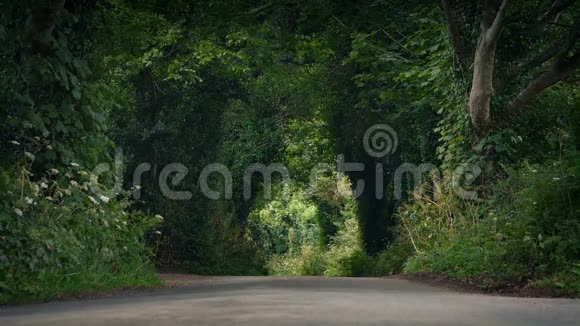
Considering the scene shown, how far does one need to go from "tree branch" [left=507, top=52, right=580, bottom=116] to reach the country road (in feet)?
29.4

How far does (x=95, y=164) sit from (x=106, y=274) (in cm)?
280

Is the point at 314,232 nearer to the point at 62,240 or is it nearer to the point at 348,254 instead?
the point at 348,254

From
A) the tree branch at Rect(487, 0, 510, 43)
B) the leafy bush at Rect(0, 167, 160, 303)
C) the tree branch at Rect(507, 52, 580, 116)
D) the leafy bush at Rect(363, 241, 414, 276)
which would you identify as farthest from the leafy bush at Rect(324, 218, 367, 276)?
the leafy bush at Rect(0, 167, 160, 303)

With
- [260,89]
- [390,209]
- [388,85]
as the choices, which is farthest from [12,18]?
[260,89]

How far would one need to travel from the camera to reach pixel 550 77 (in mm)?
21094

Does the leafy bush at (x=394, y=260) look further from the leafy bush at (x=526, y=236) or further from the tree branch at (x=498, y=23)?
the tree branch at (x=498, y=23)

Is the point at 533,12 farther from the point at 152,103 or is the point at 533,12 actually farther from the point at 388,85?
the point at 152,103

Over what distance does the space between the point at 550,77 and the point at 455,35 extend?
2.58m

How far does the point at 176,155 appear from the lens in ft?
101

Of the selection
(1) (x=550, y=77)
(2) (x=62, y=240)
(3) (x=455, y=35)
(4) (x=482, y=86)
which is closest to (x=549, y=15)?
(1) (x=550, y=77)

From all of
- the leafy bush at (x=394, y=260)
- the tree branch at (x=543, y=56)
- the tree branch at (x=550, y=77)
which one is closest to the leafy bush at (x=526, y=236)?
the tree branch at (x=550, y=77)

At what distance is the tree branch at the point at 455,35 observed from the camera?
2175cm

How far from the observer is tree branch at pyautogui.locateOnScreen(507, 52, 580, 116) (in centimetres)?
2097

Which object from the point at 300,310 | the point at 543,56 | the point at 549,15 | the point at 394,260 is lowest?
the point at 394,260
